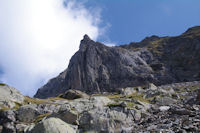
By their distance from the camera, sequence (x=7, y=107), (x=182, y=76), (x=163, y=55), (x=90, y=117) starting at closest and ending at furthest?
(x=90, y=117) → (x=7, y=107) → (x=182, y=76) → (x=163, y=55)

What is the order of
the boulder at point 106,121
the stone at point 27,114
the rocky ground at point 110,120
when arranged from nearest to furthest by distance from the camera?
1. the rocky ground at point 110,120
2. the boulder at point 106,121
3. the stone at point 27,114

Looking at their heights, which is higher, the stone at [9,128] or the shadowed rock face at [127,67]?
the shadowed rock face at [127,67]

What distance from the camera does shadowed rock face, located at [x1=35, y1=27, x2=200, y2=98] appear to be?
5221 inches

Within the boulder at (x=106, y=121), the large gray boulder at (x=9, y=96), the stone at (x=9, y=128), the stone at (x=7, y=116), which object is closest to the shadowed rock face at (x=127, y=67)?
the large gray boulder at (x=9, y=96)

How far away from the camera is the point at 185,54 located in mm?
147875

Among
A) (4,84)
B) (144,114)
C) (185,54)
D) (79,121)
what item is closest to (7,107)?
(4,84)

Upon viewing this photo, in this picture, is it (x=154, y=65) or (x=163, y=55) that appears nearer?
(x=154, y=65)

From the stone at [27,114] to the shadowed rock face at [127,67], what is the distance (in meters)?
97.1

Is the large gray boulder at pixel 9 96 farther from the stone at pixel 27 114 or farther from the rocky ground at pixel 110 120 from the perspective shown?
the stone at pixel 27 114

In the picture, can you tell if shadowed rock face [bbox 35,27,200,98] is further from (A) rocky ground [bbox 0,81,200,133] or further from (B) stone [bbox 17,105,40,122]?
(A) rocky ground [bbox 0,81,200,133]

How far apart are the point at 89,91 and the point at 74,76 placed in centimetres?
2184

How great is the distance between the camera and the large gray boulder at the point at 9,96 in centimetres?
4688

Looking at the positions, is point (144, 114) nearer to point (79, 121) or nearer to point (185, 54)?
point (79, 121)

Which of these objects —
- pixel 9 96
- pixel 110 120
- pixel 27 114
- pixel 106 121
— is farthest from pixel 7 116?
pixel 110 120
